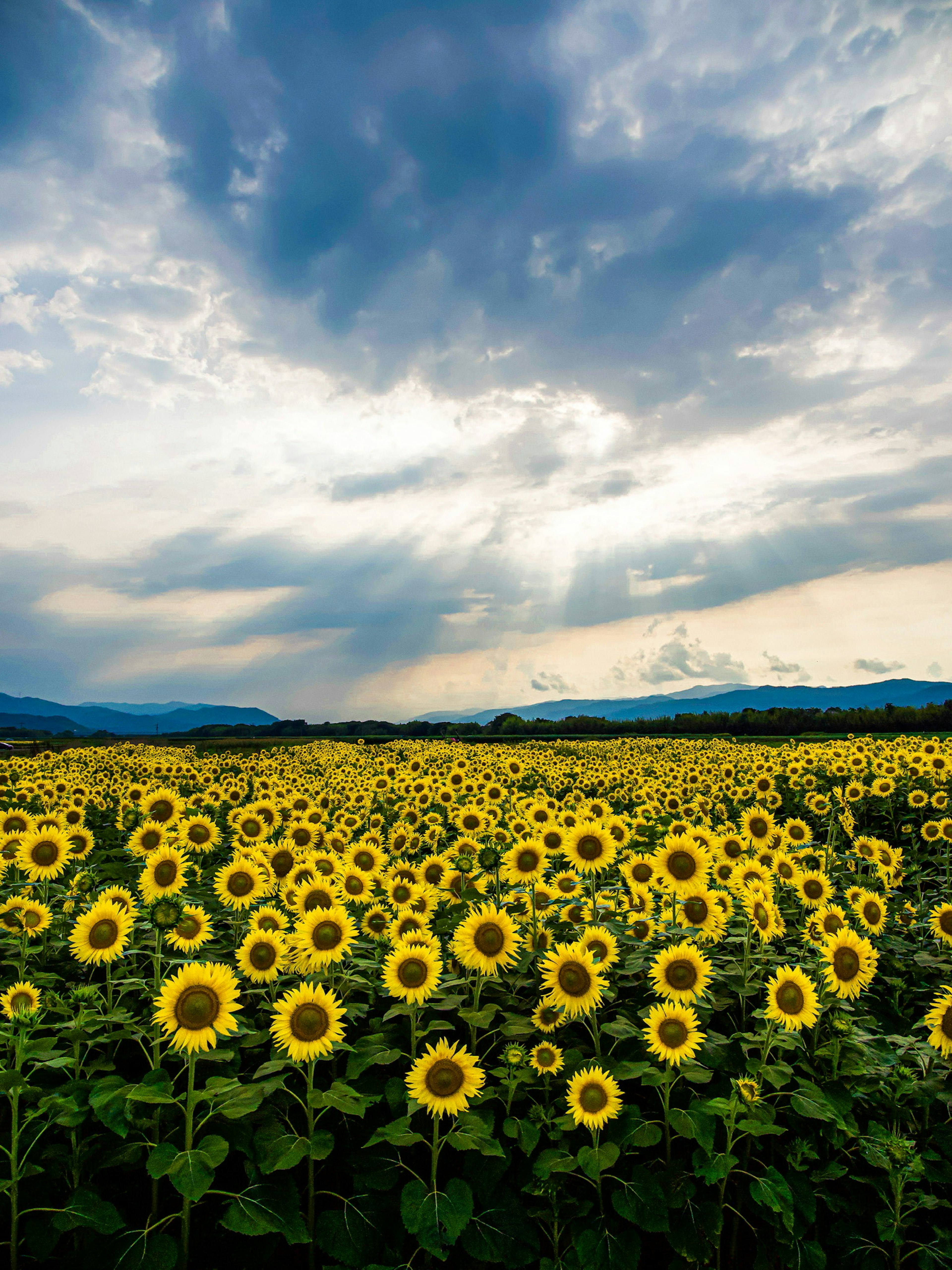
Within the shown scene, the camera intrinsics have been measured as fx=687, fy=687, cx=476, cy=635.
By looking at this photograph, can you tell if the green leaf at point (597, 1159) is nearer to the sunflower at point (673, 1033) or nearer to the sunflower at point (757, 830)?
the sunflower at point (673, 1033)

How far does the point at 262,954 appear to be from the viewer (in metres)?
4.45

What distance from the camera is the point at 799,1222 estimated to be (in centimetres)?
396

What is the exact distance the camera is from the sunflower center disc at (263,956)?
440 centimetres

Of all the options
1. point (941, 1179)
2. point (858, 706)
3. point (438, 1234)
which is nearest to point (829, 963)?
point (941, 1179)

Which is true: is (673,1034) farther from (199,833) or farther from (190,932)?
(199,833)

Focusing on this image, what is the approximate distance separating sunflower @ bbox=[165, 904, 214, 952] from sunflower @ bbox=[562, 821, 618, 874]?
3018mm

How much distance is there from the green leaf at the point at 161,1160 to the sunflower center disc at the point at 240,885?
7.84 ft

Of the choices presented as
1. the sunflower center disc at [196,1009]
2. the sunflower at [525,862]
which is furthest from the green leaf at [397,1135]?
the sunflower at [525,862]

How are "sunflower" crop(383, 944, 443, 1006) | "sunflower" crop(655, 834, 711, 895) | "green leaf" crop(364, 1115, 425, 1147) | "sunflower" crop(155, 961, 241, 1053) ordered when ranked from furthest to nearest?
"sunflower" crop(655, 834, 711, 895) → "sunflower" crop(383, 944, 443, 1006) → "sunflower" crop(155, 961, 241, 1053) → "green leaf" crop(364, 1115, 425, 1147)

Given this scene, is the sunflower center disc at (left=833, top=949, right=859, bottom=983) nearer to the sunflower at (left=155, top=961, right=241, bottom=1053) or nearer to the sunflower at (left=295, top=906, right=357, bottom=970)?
the sunflower at (left=295, top=906, right=357, bottom=970)

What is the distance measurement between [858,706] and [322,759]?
7767 centimetres

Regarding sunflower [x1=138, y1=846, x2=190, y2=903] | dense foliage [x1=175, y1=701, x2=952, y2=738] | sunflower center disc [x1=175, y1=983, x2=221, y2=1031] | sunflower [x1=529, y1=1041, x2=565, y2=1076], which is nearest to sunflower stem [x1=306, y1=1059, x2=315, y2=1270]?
sunflower center disc [x1=175, y1=983, x2=221, y2=1031]

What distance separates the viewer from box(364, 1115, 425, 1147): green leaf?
11.6 feet

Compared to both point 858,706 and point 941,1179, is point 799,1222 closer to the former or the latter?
point 941,1179
